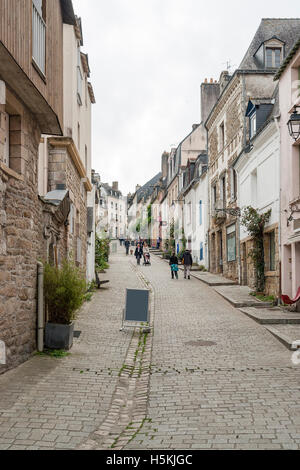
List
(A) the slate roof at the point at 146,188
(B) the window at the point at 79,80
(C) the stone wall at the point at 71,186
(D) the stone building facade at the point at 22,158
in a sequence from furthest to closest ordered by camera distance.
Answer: (A) the slate roof at the point at 146,188, (B) the window at the point at 79,80, (C) the stone wall at the point at 71,186, (D) the stone building facade at the point at 22,158

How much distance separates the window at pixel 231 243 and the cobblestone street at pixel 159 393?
1180 cm

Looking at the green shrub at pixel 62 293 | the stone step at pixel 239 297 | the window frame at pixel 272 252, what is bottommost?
the stone step at pixel 239 297

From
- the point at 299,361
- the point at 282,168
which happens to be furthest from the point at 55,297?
the point at 282,168

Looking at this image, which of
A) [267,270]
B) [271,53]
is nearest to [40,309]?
[267,270]

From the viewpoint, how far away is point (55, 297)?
31.8ft

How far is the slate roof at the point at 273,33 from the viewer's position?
2380cm

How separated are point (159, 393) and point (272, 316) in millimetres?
7157

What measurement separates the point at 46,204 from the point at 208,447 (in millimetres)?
7043

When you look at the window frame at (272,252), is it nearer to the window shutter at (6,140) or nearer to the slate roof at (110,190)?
the window shutter at (6,140)

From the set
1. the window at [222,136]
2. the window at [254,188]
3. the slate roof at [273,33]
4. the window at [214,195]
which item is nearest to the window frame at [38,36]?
the window at [254,188]

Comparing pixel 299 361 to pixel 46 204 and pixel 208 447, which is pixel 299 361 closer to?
pixel 208 447

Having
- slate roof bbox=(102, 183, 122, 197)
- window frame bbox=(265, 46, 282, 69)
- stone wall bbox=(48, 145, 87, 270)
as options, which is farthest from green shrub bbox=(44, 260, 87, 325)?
slate roof bbox=(102, 183, 122, 197)

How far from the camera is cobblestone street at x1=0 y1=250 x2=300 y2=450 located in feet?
17.7

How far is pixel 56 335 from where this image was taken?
9719mm
